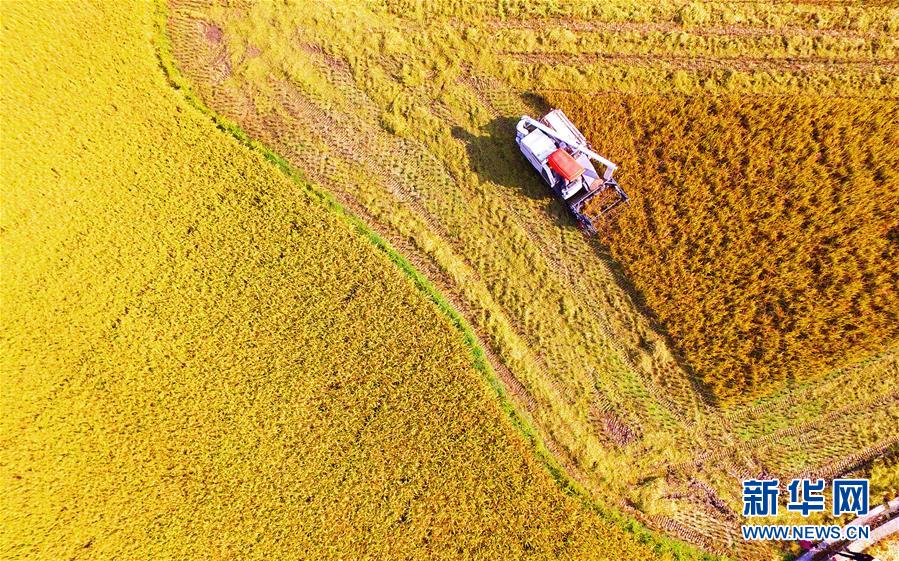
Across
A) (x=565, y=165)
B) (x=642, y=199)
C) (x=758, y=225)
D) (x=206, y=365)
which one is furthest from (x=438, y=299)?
(x=758, y=225)

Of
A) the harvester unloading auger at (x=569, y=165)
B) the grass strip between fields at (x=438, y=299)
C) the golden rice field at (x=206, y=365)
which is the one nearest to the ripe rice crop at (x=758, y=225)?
the harvester unloading auger at (x=569, y=165)

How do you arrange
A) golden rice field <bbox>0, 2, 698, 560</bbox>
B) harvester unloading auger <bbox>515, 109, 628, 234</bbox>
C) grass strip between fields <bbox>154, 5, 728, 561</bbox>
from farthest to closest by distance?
harvester unloading auger <bbox>515, 109, 628, 234</bbox>, grass strip between fields <bbox>154, 5, 728, 561</bbox>, golden rice field <bbox>0, 2, 698, 560</bbox>

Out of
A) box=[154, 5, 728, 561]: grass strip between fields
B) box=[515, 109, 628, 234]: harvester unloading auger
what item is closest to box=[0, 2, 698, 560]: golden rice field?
box=[154, 5, 728, 561]: grass strip between fields

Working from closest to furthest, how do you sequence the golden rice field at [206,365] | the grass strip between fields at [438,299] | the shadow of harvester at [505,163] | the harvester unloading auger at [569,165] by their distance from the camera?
the golden rice field at [206,365], the grass strip between fields at [438,299], the harvester unloading auger at [569,165], the shadow of harvester at [505,163]

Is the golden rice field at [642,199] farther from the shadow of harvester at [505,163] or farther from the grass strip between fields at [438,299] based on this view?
the grass strip between fields at [438,299]

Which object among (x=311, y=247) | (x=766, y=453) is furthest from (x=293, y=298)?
(x=766, y=453)

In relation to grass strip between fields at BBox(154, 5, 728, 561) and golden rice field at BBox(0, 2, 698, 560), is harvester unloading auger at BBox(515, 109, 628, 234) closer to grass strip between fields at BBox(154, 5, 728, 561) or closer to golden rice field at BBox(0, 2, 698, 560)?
grass strip between fields at BBox(154, 5, 728, 561)

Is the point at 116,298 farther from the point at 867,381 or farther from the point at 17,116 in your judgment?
the point at 867,381

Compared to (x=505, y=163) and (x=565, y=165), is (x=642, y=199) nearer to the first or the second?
(x=565, y=165)
